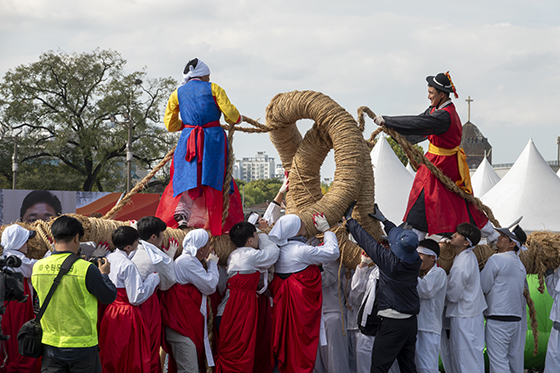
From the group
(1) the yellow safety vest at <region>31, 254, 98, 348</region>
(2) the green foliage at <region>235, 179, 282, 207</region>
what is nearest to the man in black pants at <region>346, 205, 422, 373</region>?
(1) the yellow safety vest at <region>31, 254, 98, 348</region>

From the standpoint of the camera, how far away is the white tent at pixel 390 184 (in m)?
11.2

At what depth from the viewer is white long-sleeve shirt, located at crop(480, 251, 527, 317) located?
481 cm

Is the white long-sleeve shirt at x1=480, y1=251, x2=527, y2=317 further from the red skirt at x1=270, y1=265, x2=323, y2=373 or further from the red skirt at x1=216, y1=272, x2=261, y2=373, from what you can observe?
the red skirt at x1=216, y1=272, x2=261, y2=373

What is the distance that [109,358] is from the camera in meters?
3.50

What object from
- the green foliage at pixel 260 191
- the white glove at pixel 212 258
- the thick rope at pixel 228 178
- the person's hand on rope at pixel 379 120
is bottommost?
the white glove at pixel 212 258

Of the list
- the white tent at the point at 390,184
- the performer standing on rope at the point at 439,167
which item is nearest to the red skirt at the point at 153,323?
the performer standing on rope at the point at 439,167

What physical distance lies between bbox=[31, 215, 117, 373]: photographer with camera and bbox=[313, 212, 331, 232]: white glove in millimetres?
1867

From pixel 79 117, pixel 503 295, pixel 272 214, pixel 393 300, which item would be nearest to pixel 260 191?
pixel 79 117

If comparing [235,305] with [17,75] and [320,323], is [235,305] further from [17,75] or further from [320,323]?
[17,75]

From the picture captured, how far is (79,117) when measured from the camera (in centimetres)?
2120

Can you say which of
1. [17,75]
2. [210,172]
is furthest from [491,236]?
[17,75]

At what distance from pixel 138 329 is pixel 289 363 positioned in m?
1.30

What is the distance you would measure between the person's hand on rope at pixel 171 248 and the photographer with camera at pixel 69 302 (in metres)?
0.86

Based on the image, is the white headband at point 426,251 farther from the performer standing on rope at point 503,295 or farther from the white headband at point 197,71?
the white headband at point 197,71
